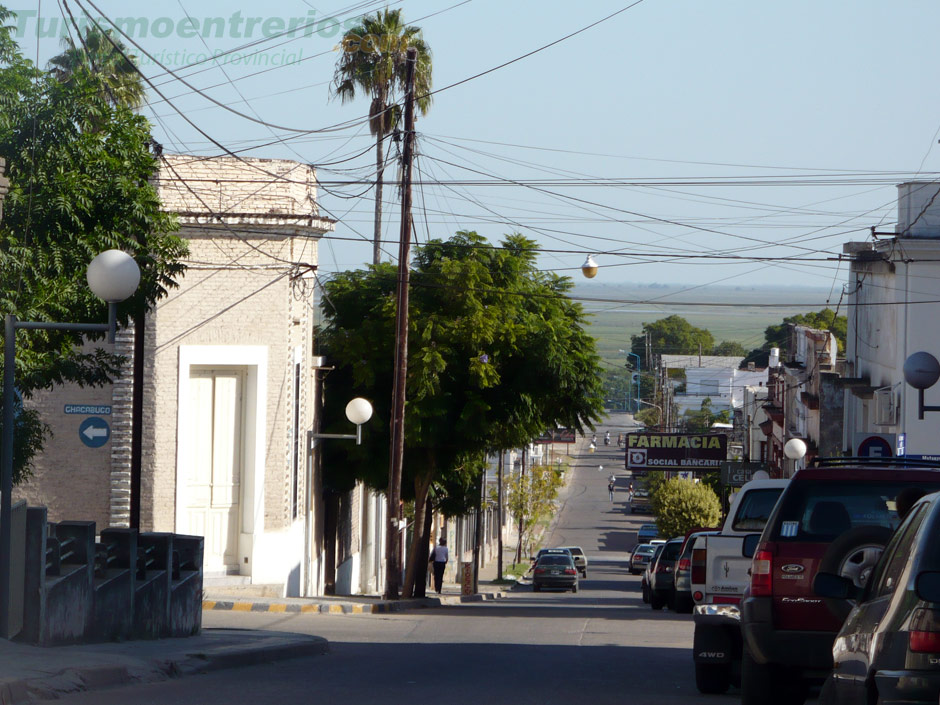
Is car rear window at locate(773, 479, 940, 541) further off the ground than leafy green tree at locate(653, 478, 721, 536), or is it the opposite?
car rear window at locate(773, 479, 940, 541)

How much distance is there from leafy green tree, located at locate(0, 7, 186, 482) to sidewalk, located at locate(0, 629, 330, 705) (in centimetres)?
386

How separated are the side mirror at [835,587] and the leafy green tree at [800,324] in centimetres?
8626

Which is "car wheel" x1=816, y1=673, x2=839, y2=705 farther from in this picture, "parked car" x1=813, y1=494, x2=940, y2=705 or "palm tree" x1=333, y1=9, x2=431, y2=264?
"palm tree" x1=333, y1=9, x2=431, y2=264

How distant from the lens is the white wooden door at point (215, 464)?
24.0m

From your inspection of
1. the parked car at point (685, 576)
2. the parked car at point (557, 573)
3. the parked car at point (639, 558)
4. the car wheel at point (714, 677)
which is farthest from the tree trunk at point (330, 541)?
the parked car at point (639, 558)

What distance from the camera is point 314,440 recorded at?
27.9 m

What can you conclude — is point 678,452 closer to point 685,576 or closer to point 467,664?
point 685,576

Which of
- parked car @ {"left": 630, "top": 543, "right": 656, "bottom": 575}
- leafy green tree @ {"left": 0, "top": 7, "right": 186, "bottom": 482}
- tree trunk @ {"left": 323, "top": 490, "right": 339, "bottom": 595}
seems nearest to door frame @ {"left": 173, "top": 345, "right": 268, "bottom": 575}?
tree trunk @ {"left": 323, "top": 490, "right": 339, "bottom": 595}

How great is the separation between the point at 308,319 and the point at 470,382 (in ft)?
12.6

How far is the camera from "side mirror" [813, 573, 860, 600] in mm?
6430

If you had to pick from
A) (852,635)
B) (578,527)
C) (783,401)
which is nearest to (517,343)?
(852,635)

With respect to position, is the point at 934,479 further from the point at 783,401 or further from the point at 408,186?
the point at 783,401

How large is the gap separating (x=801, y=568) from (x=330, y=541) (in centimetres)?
2365

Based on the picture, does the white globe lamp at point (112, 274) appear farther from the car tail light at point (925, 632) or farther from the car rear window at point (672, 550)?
the car rear window at point (672, 550)
